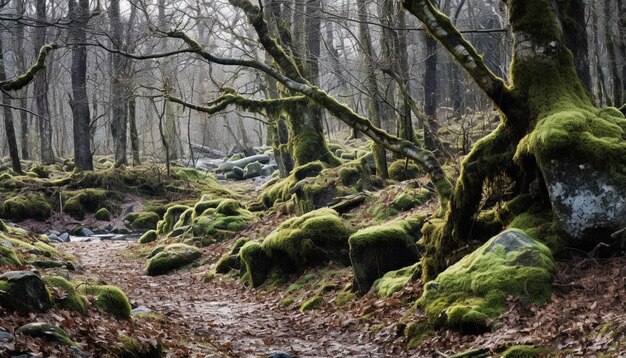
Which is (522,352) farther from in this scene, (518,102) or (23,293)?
(23,293)

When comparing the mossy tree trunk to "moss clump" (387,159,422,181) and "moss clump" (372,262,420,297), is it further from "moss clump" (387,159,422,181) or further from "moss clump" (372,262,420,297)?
"moss clump" (387,159,422,181)

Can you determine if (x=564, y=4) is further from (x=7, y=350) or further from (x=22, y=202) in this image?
(x=22, y=202)

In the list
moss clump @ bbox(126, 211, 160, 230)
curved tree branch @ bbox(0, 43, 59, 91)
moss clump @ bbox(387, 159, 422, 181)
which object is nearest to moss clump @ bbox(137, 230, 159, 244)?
moss clump @ bbox(126, 211, 160, 230)

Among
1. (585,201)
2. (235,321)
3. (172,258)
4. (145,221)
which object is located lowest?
(235,321)

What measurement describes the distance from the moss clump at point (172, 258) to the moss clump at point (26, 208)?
29.6ft

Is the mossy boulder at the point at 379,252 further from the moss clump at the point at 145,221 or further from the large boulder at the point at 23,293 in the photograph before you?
the moss clump at the point at 145,221

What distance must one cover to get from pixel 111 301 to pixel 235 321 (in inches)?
96.9

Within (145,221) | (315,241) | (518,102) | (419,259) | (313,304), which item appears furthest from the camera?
(145,221)

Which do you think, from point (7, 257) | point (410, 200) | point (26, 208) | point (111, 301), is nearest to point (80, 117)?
point (26, 208)

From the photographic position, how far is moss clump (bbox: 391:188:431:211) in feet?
44.0

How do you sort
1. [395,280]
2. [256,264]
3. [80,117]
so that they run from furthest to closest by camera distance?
[80,117], [256,264], [395,280]

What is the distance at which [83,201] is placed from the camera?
2508 centimetres

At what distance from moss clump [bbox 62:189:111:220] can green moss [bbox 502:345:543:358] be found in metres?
21.2

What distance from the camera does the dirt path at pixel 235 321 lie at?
8.01 meters
